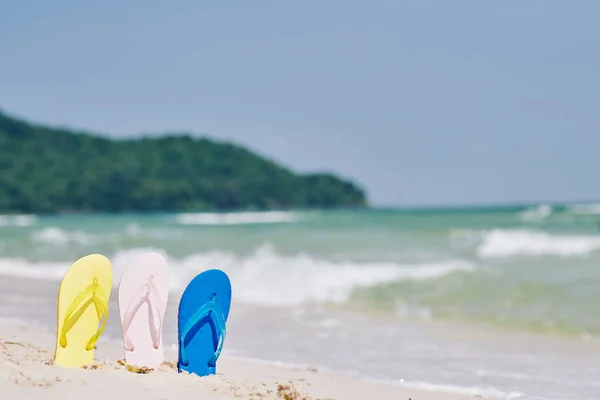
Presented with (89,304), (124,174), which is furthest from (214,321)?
(124,174)

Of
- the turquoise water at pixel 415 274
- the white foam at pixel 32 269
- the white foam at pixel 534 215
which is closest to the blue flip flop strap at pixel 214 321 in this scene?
the turquoise water at pixel 415 274

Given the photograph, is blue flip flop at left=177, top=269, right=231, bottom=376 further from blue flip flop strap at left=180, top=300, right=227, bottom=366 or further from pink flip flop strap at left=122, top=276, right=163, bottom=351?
pink flip flop strap at left=122, top=276, right=163, bottom=351

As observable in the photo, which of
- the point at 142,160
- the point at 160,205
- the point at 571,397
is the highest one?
the point at 142,160

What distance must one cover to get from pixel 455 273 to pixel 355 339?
16.9 feet

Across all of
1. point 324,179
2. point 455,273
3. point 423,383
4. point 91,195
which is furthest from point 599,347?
point 324,179

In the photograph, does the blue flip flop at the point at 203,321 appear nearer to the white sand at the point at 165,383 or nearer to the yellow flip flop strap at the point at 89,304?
the white sand at the point at 165,383

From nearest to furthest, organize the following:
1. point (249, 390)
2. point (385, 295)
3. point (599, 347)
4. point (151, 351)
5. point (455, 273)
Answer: point (249, 390) → point (151, 351) → point (599, 347) → point (385, 295) → point (455, 273)

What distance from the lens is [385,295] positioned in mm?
9234

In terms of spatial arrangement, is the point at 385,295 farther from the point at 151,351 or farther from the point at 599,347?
the point at 151,351

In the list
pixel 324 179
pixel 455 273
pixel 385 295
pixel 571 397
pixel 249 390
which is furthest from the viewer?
pixel 324 179

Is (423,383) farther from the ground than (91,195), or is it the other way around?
(91,195)

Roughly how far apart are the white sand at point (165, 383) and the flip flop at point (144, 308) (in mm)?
143

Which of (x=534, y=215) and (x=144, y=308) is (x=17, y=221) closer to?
(x=534, y=215)

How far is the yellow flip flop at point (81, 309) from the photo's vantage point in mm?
3861
